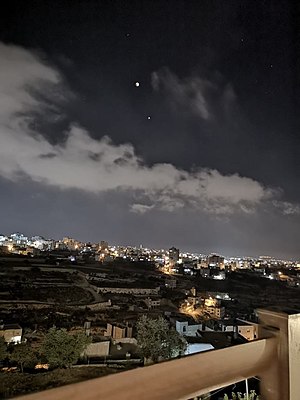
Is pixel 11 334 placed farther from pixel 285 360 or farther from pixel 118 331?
pixel 285 360

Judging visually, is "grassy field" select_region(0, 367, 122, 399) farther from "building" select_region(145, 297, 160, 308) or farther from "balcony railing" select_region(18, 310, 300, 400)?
"building" select_region(145, 297, 160, 308)

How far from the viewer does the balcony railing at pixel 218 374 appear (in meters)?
0.53

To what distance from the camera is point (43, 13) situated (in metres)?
5.82

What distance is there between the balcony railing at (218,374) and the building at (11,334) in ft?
37.8

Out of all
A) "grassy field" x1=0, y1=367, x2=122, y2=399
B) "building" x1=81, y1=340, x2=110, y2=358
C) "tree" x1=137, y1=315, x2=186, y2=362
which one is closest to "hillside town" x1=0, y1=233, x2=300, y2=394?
"building" x1=81, y1=340, x2=110, y2=358

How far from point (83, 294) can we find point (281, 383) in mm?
20100

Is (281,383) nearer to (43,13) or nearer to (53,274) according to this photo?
(43,13)

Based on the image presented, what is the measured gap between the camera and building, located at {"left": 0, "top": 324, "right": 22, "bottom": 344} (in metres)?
10.5

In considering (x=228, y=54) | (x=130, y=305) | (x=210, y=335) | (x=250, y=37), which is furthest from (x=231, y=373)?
(x=130, y=305)

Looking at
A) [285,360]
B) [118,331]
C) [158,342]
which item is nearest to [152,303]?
[118,331]

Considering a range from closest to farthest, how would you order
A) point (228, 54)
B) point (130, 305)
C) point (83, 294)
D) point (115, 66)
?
point (228, 54) < point (115, 66) < point (130, 305) < point (83, 294)

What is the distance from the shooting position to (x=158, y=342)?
31.7 feet

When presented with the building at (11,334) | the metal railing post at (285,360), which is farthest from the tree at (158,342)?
the metal railing post at (285,360)

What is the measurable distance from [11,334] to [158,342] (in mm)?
5147
